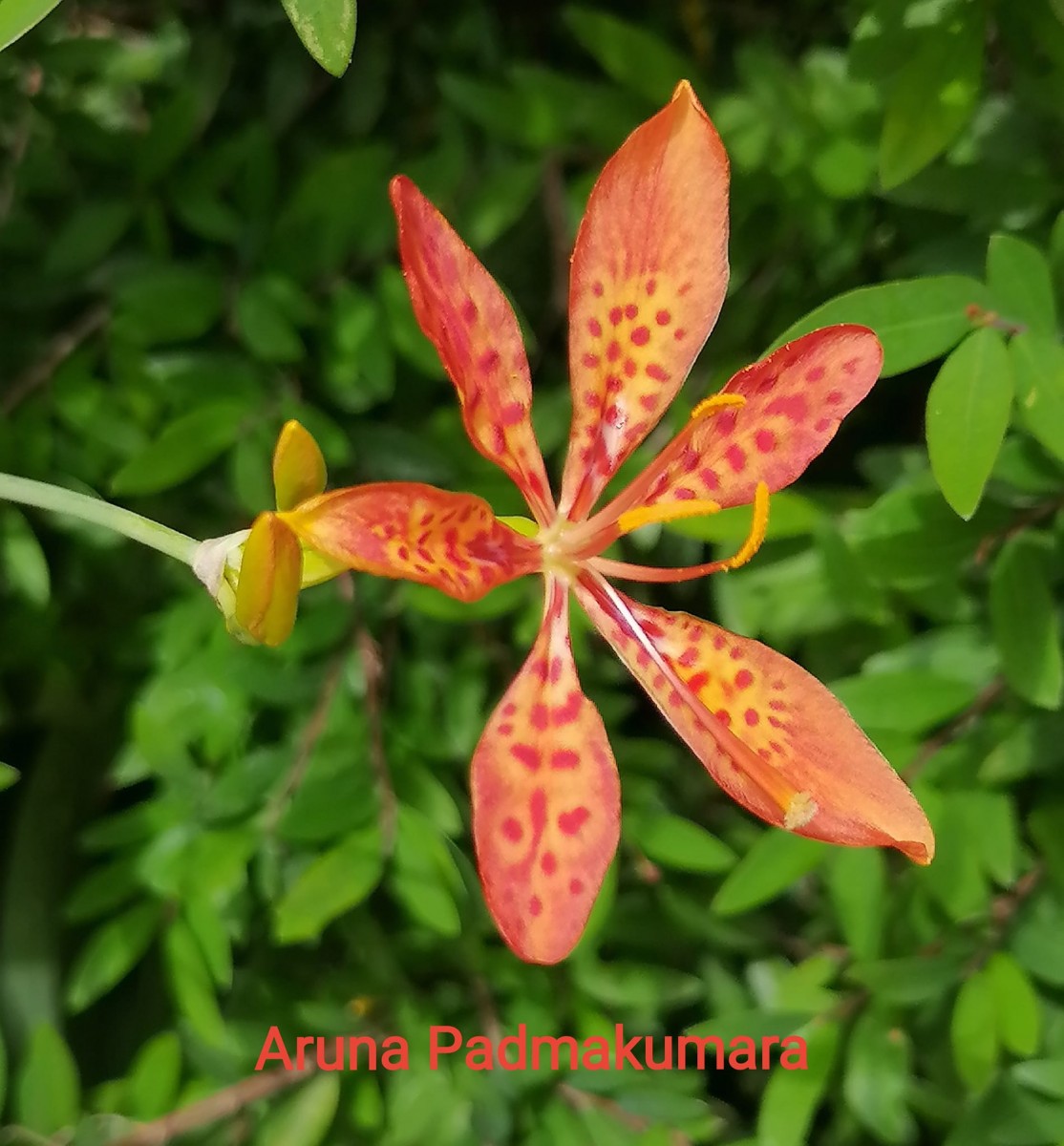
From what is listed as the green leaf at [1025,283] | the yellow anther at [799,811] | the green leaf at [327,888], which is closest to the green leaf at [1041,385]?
the green leaf at [1025,283]

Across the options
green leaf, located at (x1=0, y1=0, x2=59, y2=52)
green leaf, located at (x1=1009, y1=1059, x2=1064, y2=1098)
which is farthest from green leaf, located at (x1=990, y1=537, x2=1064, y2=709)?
green leaf, located at (x1=0, y1=0, x2=59, y2=52)

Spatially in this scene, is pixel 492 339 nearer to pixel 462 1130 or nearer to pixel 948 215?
pixel 948 215

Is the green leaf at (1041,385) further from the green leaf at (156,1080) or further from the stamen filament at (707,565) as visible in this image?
the green leaf at (156,1080)

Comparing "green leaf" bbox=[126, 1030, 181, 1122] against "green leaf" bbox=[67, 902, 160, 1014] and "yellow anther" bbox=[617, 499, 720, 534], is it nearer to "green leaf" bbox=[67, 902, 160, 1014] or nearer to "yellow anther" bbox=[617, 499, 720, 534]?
"green leaf" bbox=[67, 902, 160, 1014]

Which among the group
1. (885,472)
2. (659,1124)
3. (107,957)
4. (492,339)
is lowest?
(659,1124)

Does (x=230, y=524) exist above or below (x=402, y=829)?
above

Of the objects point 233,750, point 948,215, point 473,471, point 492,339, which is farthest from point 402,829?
point 948,215

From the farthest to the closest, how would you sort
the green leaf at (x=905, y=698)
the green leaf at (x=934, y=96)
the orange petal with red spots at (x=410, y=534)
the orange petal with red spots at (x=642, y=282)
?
1. the green leaf at (x=905, y=698)
2. the green leaf at (x=934, y=96)
3. the orange petal with red spots at (x=642, y=282)
4. the orange petal with red spots at (x=410, y=534)
